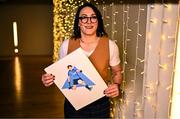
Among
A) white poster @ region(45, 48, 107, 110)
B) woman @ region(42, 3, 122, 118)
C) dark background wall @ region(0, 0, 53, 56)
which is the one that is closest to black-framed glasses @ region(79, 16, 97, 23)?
woman @ region(42, 3, 122, 118)

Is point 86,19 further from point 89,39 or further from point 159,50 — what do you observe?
point 159,50

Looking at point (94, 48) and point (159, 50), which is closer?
point (159, 50)

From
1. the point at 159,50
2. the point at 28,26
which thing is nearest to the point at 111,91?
the point at 159,50

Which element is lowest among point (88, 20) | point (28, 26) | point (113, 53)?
point (28, 26)

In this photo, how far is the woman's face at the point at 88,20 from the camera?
1099 mm

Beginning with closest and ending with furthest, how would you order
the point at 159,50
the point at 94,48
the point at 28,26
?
1. the point at 159,50
2. the point at 94,48
3. the point at 28,26

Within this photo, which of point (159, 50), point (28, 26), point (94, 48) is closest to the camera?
point (159, 50)

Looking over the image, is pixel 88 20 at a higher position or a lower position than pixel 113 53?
higher

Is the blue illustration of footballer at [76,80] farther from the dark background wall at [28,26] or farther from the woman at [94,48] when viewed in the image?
the dark background wall at [28,26]

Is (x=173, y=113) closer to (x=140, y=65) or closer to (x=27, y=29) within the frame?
(x=140, y=65)

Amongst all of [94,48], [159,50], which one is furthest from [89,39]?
[159,50]

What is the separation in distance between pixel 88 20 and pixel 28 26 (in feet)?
17.7

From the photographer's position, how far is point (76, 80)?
1099 millimetres

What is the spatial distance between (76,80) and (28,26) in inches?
213
